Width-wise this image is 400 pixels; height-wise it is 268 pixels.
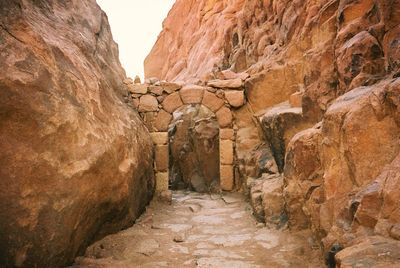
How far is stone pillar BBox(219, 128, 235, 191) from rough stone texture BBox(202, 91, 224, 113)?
0.66 m

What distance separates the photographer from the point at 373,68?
389 cm

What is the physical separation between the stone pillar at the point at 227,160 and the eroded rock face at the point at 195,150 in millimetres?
1909

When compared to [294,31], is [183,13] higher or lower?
higher

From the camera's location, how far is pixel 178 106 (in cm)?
854

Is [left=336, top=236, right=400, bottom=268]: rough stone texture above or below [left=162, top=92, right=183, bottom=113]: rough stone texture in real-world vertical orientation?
below

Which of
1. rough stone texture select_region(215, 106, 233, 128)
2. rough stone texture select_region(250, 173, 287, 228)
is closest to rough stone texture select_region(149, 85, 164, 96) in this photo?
rough stone texture select_region(215, 106, 233, 128)

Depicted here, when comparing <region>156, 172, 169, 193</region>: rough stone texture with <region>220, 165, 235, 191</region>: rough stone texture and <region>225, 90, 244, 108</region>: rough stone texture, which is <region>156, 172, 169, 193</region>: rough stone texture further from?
<region>225, 90, 244, 108</region>: rough stone texture

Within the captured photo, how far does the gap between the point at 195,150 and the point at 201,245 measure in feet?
24.7

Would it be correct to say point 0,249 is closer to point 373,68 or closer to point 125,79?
point 373,68

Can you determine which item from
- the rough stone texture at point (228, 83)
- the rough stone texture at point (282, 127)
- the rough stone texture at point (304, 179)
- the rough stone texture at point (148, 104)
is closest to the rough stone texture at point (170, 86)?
the rough stone texture at point (148, 104)

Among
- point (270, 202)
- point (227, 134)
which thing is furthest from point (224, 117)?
point (270, 202)

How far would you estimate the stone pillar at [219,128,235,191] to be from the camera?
857cm

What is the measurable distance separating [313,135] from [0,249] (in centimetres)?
378

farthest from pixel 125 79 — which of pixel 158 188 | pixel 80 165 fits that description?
pixel 80 165
